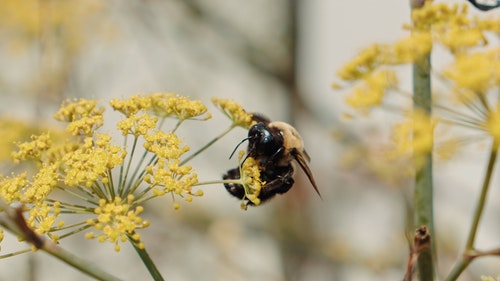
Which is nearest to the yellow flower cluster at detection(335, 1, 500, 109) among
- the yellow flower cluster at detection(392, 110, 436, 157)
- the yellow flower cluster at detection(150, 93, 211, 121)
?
the yellow flower cluster at detection(392, 110, 436, 157)

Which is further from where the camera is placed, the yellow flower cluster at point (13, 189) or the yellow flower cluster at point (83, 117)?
the yellow flower cluster at point (83, 117)

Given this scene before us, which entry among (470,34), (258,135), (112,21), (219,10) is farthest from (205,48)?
(470,34)

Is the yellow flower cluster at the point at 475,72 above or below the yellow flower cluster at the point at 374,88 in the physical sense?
above

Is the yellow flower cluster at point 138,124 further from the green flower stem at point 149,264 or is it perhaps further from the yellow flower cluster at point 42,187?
the green flower stem at point 149,264

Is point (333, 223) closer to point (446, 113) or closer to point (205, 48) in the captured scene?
point (205, 48)

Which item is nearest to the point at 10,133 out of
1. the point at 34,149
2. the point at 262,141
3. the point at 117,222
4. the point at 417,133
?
the point at 34,149

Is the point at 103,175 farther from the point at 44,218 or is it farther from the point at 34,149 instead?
the point at 34,149

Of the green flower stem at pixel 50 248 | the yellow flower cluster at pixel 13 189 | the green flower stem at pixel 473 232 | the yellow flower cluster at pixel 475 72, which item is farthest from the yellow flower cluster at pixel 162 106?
the green flower stem at pixel 473 232
